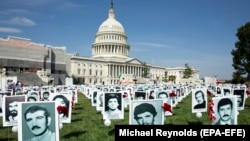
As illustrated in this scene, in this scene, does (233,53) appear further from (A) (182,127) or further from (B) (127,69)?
(B) (127,69)

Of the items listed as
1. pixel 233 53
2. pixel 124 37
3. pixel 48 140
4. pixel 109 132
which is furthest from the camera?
pixel 124 37

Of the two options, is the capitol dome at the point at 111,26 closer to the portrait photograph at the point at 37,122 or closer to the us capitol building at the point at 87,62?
the us capitol building at the point at 87,62

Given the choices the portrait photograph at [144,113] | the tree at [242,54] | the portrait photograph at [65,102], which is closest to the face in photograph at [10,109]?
the portrait photograph at [65,102]

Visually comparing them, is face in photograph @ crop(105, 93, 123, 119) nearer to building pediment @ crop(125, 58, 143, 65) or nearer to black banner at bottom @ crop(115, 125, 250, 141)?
black banner at bottom @ crop(115, 125, 250, 141)

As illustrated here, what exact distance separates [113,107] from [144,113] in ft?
14.6

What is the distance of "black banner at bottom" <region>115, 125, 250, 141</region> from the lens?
525 cm

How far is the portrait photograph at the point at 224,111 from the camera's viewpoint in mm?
9117

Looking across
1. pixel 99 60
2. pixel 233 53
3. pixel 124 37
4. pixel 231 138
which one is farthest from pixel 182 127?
pixel 124 37

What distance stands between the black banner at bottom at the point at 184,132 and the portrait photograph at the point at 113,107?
7356mm

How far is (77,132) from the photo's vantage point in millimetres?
11266

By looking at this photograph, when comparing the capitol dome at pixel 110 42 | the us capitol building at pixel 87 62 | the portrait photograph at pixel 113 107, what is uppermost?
the capitol dome at pixel 110 42

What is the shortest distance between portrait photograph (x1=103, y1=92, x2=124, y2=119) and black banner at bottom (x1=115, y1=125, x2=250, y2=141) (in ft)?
24.1

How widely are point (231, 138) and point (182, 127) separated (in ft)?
2.53

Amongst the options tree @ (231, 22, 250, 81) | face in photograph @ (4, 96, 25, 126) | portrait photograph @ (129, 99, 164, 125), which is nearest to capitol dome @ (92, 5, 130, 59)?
tree @ (231, 22, 250, 81)
